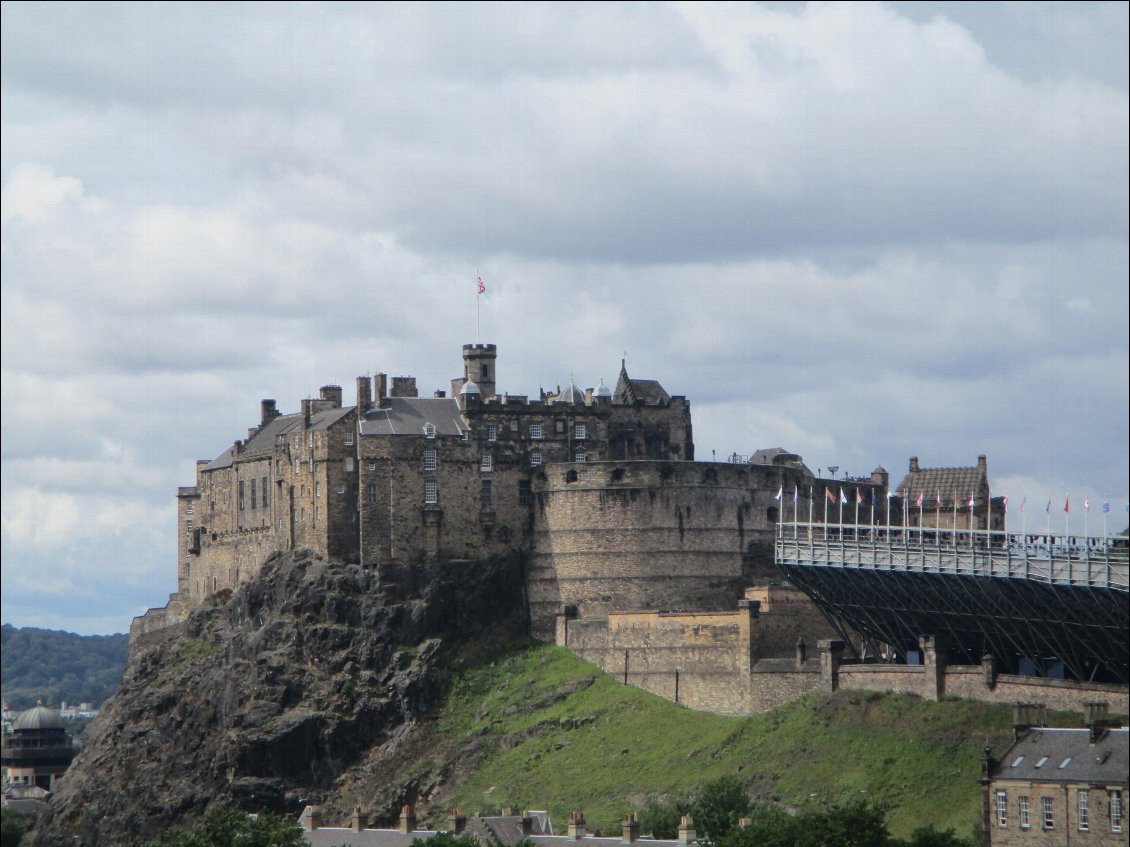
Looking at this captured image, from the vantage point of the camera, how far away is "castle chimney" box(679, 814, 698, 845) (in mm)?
112544

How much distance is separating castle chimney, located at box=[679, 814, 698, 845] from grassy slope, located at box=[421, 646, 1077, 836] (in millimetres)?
6257

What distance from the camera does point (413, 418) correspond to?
151250 millimetres

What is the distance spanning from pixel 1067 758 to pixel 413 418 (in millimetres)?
58585

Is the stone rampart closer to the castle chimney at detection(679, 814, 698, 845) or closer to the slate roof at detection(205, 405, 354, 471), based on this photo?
the slate roof at detection(205, 405, 354, 471)

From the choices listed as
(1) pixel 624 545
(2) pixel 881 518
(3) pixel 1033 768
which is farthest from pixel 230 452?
(3) pixel 1033 768

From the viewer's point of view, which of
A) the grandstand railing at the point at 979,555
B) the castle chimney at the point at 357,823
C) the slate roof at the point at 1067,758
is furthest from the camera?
the castle chimney at the point at 357,823

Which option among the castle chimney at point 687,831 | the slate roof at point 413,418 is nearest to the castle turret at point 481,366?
the slate roof at point 413,418

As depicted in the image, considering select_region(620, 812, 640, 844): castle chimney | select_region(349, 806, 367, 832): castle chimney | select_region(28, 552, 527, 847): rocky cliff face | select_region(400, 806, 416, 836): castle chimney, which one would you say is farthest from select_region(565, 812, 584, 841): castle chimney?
select_region(28, 552, 527, 847): rocky cliff face

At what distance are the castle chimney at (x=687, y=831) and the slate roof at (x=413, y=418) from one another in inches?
1638

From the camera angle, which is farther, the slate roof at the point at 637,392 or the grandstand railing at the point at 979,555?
the slate roof at the point at 637,392

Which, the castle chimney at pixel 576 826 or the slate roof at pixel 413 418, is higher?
the slate roof at pixel 413 418

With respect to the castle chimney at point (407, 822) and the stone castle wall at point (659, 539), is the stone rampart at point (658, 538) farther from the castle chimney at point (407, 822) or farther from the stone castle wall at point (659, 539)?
the castle chimney at point (407, 822)

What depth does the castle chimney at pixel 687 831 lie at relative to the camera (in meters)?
113

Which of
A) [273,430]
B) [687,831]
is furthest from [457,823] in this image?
[273,430]
